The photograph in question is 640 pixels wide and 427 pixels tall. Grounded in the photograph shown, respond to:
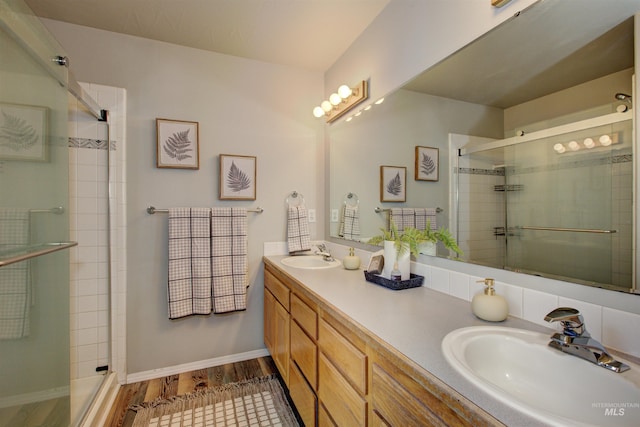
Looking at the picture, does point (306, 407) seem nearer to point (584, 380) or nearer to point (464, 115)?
point (584, 380)

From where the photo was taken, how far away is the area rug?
5.44 ft

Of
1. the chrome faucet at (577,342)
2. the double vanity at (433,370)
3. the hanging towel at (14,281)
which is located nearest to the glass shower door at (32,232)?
the hanging towel at (14,281)

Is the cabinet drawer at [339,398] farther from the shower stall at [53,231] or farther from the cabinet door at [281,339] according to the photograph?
the shower stall at [53,231]

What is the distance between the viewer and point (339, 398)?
3.60 feet

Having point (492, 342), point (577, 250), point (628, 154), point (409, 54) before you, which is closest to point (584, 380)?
point (492, 342)

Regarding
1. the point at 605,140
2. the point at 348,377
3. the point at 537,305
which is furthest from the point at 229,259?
the point at 605,140

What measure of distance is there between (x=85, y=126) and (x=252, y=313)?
1.72 metres

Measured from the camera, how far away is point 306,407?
142 centimetres

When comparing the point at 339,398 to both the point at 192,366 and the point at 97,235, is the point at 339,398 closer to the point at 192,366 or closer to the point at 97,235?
the point at 192,366

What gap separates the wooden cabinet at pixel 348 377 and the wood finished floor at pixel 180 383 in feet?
1.42

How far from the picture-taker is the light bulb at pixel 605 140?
84 cm

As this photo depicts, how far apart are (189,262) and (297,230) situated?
820mm

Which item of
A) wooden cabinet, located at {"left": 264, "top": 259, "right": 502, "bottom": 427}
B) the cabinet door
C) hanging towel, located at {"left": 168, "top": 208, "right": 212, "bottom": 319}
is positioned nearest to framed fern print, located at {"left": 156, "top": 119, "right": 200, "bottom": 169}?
hanging towel, located at {"left": 168, "top": 208, "right": 212, "bottom": 319}

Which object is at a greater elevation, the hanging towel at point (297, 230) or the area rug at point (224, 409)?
the hanging towel at point (297, 230)
